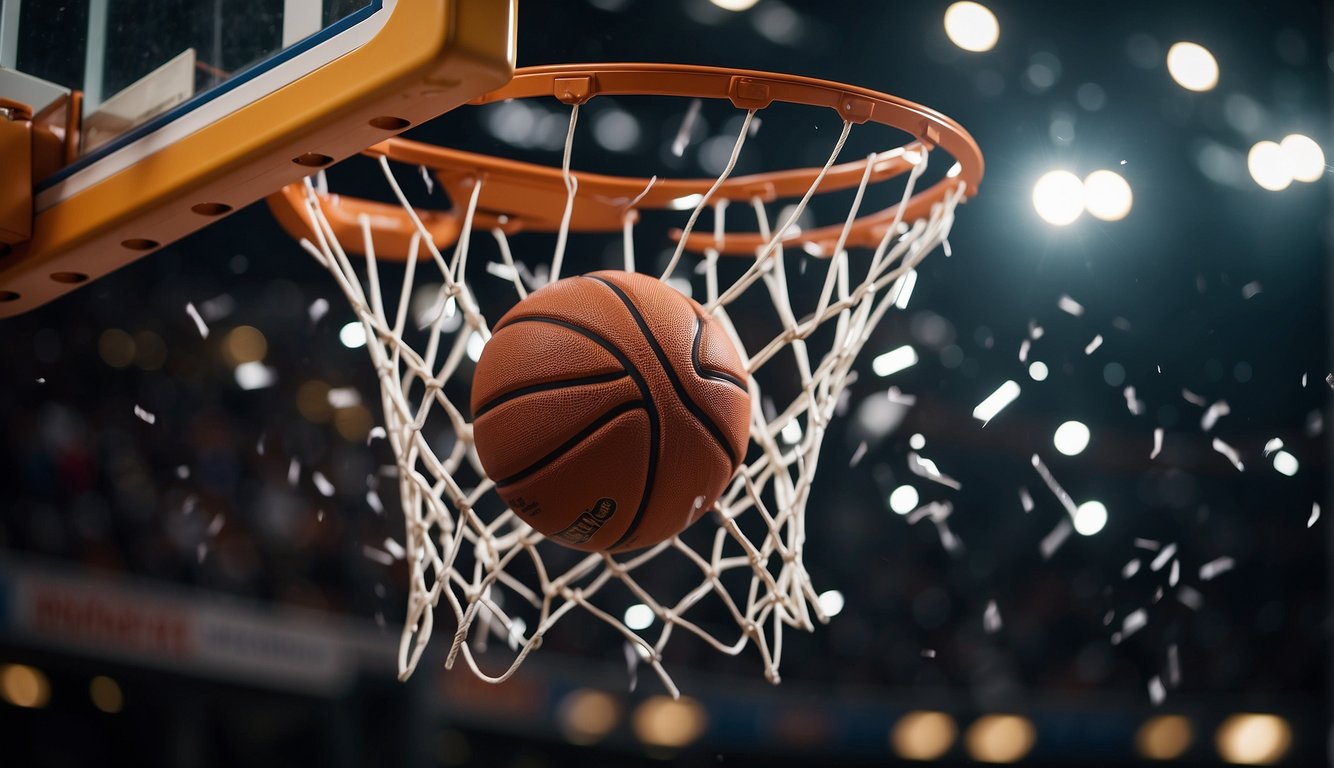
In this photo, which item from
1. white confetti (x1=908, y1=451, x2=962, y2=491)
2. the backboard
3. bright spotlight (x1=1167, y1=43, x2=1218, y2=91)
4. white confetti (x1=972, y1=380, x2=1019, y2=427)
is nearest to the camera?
the backboard

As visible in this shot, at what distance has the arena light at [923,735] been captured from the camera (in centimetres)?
623

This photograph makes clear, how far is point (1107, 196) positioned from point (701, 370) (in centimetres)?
259

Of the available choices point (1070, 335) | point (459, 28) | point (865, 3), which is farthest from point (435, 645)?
point (459, 28)

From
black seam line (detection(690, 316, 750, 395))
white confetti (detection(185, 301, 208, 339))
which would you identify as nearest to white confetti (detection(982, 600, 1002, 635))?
white confetti (detection(185, 301, 208, 339))

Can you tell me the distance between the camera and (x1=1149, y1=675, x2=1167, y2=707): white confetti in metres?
6.39

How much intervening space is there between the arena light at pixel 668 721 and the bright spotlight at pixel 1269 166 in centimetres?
353

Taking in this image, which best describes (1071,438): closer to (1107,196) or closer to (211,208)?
(1107,196)

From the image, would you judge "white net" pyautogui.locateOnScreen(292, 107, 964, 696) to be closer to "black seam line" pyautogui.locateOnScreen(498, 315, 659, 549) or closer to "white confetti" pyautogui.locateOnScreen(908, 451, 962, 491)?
"black seam line" pyautogui.locateOnScreen(498, 315, 659, 549)

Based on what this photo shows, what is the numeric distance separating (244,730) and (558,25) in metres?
4.20

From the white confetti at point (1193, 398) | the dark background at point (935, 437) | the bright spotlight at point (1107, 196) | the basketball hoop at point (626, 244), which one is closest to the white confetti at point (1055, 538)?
the dark background at point (935, 437)

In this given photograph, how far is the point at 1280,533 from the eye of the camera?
6.38 m

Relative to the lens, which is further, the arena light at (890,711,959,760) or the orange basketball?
the arena light at (890,711,959,760)

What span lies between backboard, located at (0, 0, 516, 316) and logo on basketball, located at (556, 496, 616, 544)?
502 mm

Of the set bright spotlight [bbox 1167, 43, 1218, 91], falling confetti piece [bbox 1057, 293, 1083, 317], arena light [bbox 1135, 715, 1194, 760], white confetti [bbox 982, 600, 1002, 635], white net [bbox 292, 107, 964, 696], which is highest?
bright spotlight [bbox 1167, 43, 1218, 91]
